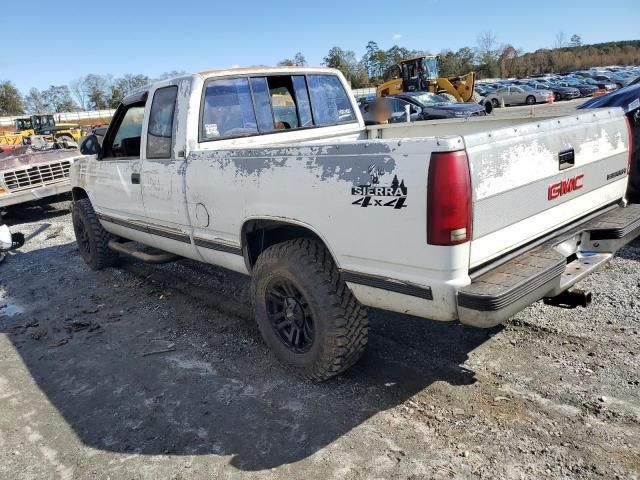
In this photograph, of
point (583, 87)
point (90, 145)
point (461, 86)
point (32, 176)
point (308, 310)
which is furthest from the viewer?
point (583, 87)

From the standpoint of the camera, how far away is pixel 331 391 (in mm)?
3301

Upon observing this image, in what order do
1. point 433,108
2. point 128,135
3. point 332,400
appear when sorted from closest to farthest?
point 332,400 < point 128,135 < point 433,108

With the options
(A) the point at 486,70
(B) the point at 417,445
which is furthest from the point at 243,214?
(A) the point at 486,70

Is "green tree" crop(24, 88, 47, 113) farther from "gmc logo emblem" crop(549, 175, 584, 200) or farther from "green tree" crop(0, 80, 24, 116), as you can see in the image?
"gmc logo emblem" crop(549, 175, 584, 200)

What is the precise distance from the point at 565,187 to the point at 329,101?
99.5 inches

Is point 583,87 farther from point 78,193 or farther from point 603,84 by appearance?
point 78,193

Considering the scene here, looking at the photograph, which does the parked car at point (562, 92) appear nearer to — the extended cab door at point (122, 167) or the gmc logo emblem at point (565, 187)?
the extended cab door at point (122, 167)

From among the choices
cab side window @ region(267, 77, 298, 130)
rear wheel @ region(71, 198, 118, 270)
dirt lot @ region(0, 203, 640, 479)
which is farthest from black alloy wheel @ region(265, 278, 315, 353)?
rear wheel @ region(71, 198, 118, 270)

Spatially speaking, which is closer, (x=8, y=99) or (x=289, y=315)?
(x=289, y=315)

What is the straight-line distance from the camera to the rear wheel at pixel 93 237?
6090 mm

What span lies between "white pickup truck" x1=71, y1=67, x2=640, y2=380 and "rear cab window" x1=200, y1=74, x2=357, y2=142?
13mm

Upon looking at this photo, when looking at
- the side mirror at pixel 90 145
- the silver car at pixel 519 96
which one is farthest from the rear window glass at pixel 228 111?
the silver car at pixel 519 96

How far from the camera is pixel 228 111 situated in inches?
162

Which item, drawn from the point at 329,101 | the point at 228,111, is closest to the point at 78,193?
the point at 228,111
